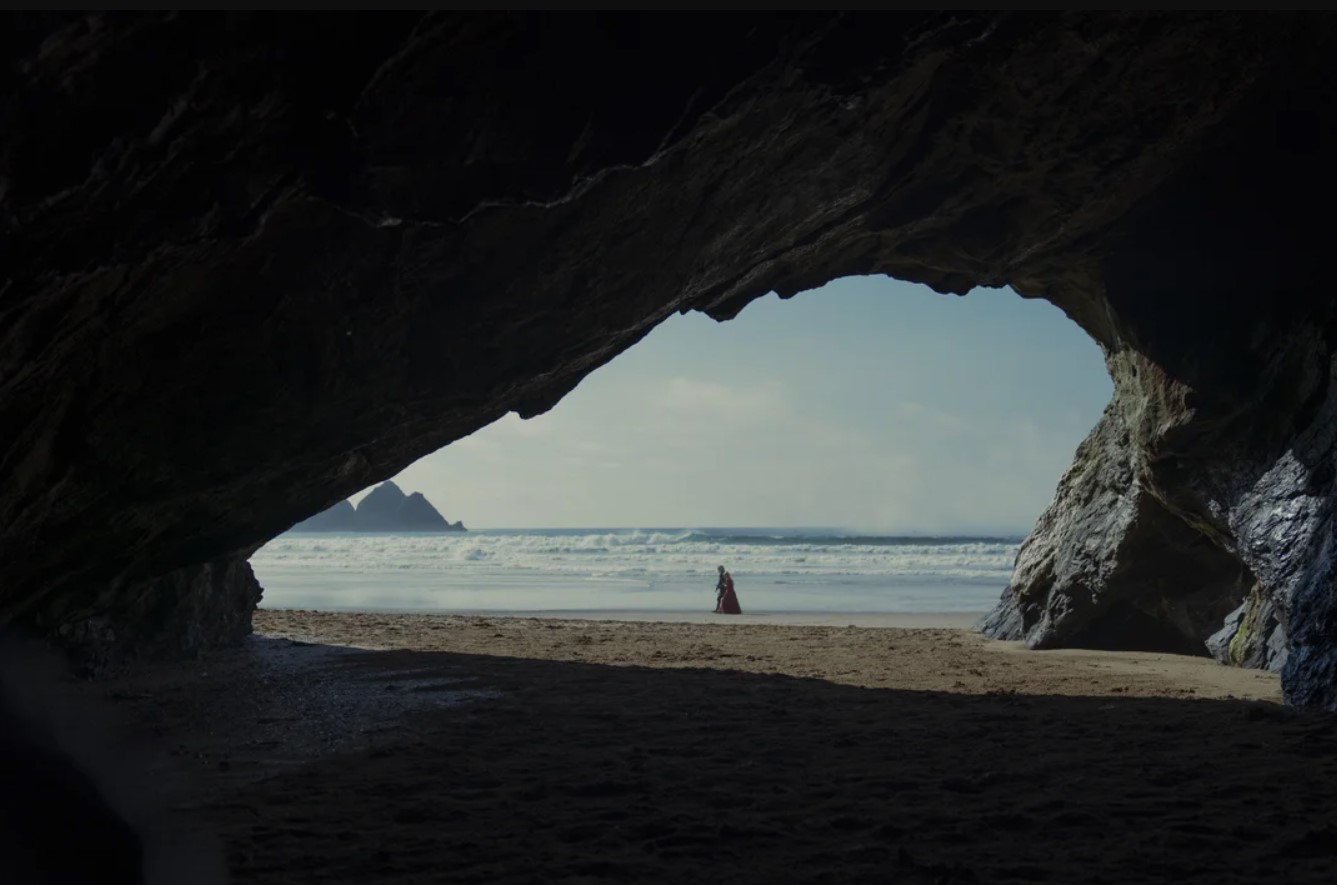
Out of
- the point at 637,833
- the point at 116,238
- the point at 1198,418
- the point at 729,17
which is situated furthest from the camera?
the point at 1198,418

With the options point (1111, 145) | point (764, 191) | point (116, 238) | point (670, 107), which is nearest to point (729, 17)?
point (670, 107)

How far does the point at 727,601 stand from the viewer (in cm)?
2095

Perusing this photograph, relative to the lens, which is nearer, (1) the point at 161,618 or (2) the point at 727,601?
(1) the point at 161,618

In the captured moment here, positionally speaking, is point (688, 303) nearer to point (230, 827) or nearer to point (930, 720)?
point (930, 720)

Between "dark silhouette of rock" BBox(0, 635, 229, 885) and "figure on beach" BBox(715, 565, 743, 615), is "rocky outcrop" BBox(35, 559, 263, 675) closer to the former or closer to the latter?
"dark silhouette of rock" BBox(0, 635, 229, 885)

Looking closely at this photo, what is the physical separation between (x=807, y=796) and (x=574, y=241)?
401cm

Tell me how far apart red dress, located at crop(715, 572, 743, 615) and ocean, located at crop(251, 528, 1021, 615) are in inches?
29.4

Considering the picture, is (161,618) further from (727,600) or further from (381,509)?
(381,509)

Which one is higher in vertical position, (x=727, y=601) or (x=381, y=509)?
(x=381, y=509)

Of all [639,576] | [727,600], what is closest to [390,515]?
[639,576]

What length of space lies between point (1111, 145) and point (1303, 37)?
1463mm

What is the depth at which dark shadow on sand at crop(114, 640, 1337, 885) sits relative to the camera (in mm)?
4379

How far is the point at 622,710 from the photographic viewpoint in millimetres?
8148

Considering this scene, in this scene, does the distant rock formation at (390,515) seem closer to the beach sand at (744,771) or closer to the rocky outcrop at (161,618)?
the rocky outcrop at (161,618)
